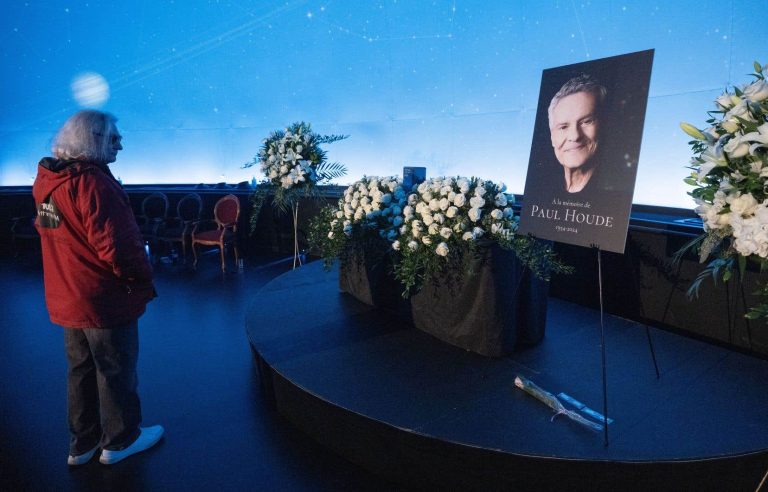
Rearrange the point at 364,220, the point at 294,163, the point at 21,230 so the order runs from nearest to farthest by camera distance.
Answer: the point at 364,220
the point at 294,163
the point at 21,230

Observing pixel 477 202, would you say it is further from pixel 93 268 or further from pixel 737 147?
pixel 93 268

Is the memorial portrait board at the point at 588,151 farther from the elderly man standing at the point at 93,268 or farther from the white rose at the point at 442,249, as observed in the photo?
the elderly man standing at the point at 93,268

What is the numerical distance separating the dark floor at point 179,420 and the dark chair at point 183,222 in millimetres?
2147

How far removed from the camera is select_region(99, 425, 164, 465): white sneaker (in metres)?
2.22

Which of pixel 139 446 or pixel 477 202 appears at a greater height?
pixel 477 202

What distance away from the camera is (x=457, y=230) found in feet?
8.17

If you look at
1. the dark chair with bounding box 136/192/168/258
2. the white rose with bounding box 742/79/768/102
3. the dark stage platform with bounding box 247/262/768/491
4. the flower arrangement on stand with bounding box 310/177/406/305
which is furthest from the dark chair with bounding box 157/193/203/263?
the white rose with bounding box 742/79/768/102

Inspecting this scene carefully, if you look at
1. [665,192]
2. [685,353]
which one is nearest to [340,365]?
[685,353]

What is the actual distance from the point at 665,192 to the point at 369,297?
2.59 m

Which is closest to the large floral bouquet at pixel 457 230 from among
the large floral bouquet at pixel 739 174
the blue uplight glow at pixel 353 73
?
the large floral bouquet at pixel 739 174

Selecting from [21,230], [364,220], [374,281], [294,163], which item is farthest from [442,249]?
[21,230]

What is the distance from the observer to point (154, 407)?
9.09ft

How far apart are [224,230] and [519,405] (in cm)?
486

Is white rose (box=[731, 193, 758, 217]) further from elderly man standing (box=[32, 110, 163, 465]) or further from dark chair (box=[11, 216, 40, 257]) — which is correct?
dark chair (box=[11, 216, 40, 257])
